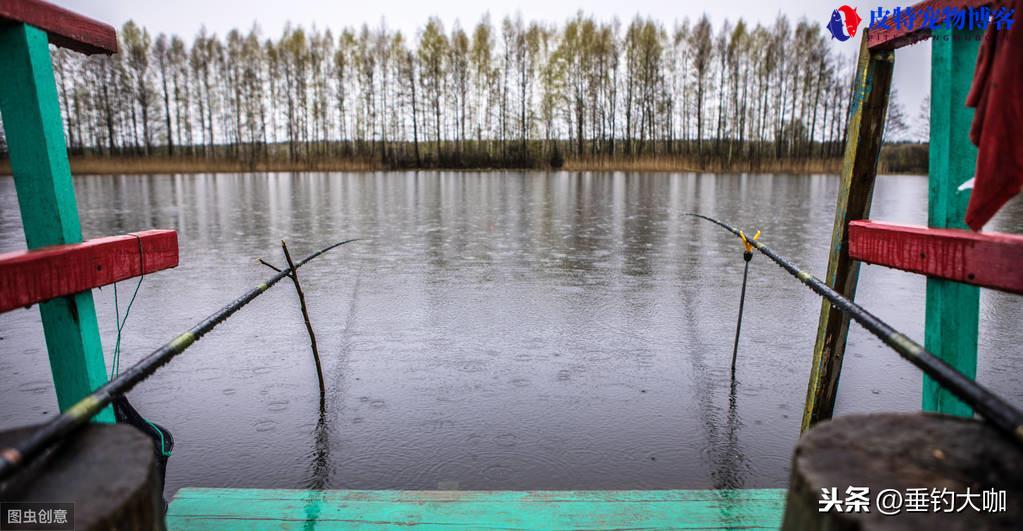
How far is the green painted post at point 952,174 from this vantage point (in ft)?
7.78

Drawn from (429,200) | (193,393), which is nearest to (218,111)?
(429,200)

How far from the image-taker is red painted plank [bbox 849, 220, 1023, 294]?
2.05 metres

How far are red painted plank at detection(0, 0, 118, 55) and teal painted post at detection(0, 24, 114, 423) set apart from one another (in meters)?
0.04

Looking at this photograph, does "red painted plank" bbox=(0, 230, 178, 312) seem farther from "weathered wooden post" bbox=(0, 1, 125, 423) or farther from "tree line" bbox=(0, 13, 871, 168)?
"tree line" bbox=(0, 13, 871, 168)

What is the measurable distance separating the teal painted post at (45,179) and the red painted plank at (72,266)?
10 centimetres

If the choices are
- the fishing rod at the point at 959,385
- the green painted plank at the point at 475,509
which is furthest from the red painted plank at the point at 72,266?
the fishing rod at the point at 959,385

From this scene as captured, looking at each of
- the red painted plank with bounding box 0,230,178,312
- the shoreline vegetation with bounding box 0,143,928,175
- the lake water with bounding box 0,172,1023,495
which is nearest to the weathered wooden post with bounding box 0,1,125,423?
the red painted plank with bounding box 0,230,178,312

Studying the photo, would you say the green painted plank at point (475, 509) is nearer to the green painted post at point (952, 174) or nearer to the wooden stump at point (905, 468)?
the green painted post at point (952, 174)

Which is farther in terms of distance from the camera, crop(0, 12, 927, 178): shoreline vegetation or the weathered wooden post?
crop(0, 12, 927, 178): shoreline vegetation

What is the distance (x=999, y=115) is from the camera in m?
1.94

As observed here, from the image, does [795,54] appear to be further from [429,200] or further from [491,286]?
[491,286]

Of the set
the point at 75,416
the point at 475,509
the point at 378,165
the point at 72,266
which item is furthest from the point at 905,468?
the point at 378,165

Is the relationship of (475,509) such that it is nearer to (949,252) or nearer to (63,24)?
(949,252)

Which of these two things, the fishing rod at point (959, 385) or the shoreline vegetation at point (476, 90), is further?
the shoreline vegetation at point (476, 90)
